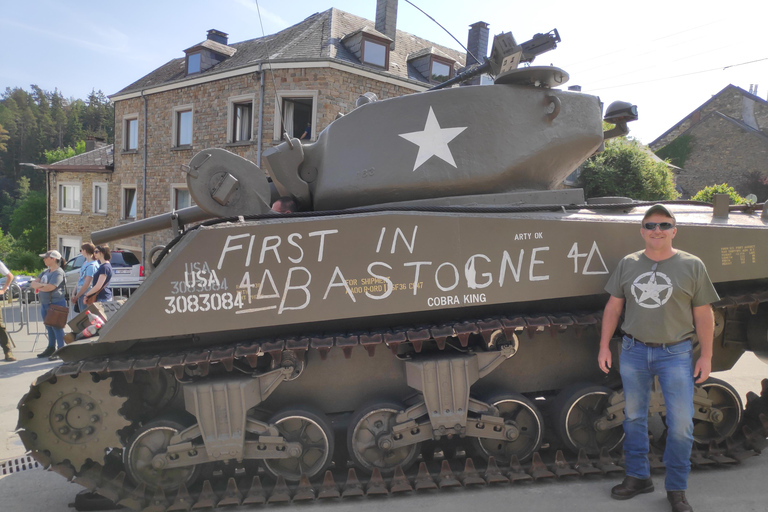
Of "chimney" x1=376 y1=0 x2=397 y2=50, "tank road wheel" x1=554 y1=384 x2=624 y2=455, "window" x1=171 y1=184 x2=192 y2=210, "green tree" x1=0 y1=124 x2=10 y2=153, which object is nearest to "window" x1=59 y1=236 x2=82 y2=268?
"window" x1=171 y1=184 x2=192 y2=210

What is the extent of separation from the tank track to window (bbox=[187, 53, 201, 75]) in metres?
21.7

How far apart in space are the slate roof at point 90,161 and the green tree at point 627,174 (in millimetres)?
24438

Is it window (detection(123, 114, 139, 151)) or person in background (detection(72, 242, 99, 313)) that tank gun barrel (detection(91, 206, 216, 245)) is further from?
window (detection(123, 114, 139, 151))

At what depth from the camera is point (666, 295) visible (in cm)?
373

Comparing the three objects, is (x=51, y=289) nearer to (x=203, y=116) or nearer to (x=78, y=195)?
(x=203, y=116)

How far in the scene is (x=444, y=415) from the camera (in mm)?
4152

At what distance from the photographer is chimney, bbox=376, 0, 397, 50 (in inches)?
886

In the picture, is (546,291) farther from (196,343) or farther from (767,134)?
(767,134)

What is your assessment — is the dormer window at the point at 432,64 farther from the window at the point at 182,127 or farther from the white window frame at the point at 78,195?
the white window frame at the point at 78,195

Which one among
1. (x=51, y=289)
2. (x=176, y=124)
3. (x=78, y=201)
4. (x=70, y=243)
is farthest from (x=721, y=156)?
(x=70, y=243)

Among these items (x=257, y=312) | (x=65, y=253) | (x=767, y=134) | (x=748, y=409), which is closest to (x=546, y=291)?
(x=257, y=312)

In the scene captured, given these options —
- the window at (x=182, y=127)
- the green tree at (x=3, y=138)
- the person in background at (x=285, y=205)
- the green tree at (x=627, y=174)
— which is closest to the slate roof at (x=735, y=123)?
the green tree at (x=627, y=174)

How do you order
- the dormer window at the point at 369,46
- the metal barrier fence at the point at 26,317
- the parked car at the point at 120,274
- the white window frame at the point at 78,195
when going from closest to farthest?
the metal barrier fence at the point at 26,317, the parked car at the point at 120,274, the dormer window at the point at 369,46, the white window frame at the point at 78,195

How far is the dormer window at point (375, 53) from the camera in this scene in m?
19.7
